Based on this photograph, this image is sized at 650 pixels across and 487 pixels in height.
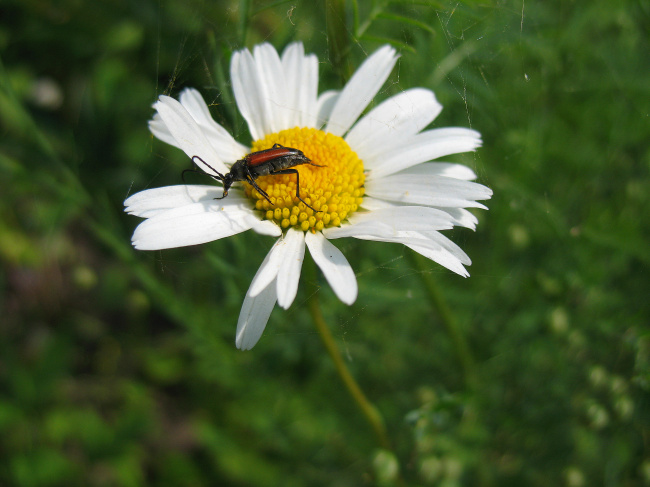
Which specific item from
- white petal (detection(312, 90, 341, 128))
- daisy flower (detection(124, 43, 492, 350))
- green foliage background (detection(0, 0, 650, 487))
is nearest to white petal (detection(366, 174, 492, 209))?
daisy flower (detection(124, 43, 492, 350))

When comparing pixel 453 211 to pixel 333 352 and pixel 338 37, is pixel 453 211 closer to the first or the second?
pixel 333 352

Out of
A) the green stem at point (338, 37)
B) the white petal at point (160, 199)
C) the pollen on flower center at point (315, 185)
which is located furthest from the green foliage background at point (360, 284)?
the white petal at point (160, 199)

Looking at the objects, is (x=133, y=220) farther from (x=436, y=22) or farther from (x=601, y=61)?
(x=601, y=61)

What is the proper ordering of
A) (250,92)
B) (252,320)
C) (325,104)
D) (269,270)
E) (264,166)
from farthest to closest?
(325,104)
(250,92)
(264,166)
(252,320)
(269,270)

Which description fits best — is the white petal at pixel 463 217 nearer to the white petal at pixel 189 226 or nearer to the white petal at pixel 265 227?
the white petal at pixel 265 227

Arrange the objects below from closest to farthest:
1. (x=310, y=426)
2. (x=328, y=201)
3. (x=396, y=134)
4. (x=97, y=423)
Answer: (x=328, y=201), (x=396, y=134), (x=310, y=426), (x=97, y=423)

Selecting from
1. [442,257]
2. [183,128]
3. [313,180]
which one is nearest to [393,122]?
[313,180]

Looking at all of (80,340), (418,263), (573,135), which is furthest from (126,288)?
(573,135)
